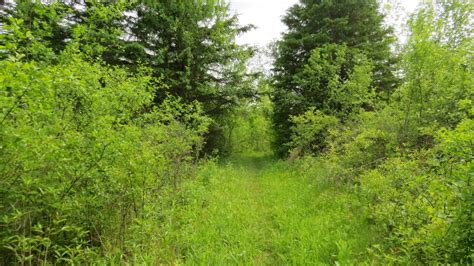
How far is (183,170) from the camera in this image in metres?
8.15

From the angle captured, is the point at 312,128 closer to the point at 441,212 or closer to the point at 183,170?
the point at 183,170

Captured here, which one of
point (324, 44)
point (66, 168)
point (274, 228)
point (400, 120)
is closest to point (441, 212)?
point (274, 228)

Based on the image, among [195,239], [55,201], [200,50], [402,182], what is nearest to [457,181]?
[402,182]

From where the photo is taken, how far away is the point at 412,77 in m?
7.28

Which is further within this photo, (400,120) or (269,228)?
(400,120)

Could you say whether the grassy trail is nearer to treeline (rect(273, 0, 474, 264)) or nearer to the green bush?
treeline (rect(273, 0, 474, 264))

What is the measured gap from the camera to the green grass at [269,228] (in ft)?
13.1

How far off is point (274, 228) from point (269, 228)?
134mm

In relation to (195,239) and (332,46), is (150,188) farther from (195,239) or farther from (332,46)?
(332,46)

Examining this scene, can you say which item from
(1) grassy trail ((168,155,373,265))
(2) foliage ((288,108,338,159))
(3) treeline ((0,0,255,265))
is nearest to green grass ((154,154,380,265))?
(1) grassy trail ((168,155,373,265))

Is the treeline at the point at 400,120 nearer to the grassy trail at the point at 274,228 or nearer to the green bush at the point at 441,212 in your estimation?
the green bush at the point at 441,212

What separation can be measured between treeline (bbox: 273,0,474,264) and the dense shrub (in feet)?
12.6

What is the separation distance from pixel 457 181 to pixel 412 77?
5.69 meters

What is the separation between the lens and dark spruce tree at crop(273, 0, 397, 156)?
14.6 metres
